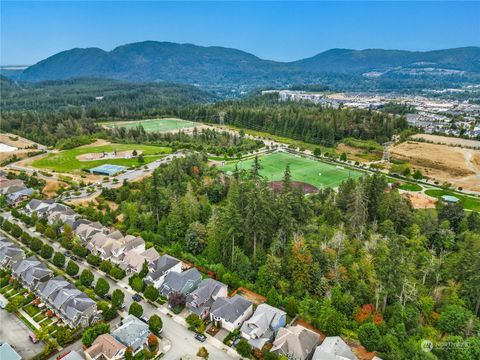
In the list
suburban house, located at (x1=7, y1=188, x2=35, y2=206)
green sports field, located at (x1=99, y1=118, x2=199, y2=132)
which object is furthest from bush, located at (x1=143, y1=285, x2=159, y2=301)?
green sports field, located at (x1=99, y1=118, x2=199, y2=132)

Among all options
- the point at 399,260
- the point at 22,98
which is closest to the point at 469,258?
the point at 399,260

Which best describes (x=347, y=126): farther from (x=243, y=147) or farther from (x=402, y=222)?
(x=402, y=222)

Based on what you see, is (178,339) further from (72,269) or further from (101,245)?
(101,245)

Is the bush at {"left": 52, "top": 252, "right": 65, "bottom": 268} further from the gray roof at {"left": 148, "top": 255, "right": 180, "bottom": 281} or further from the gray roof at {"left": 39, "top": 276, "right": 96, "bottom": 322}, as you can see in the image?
the gray roof at {"left": 148, "top": 255, "right": 180, "bottom": 281}

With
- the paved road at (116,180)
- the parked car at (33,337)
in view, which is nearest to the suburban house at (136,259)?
the parked car at (33,337)

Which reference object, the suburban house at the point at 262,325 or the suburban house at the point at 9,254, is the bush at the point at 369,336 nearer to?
the suburban house at the point at 262,325
